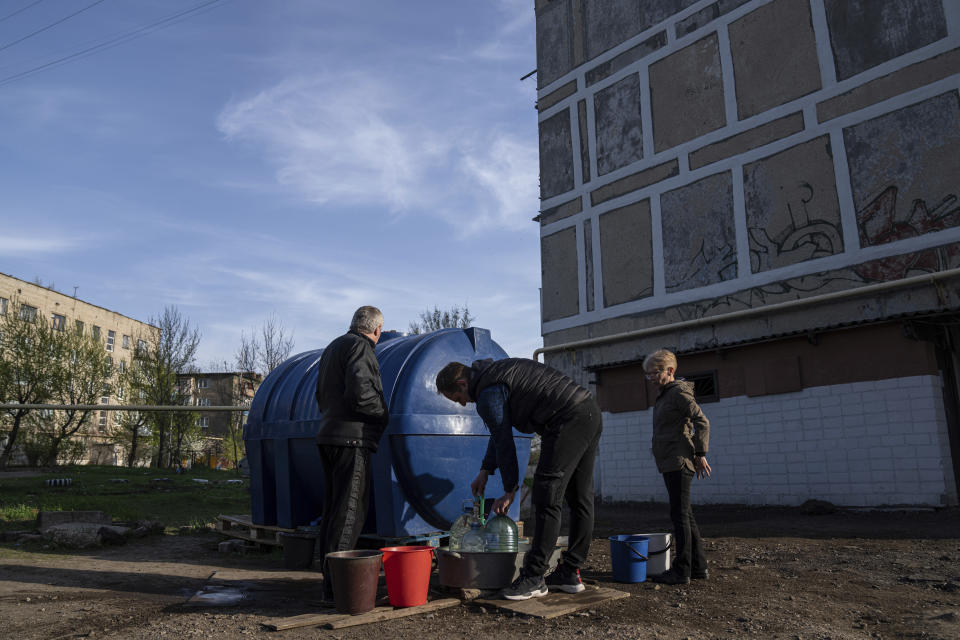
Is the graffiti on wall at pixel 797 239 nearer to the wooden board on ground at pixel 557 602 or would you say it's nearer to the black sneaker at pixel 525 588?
the wooden board on ground at pixel 557 602

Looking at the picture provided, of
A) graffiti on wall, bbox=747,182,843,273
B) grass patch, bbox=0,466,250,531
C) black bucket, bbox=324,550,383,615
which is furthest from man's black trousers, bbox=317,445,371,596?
graffiti on wall, bbox=747,182,843,273

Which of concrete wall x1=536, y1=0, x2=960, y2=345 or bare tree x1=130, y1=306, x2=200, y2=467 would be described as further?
bare tree x1=130, y1=306, x2=200, y2=467

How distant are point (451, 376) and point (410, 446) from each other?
4.20 ft

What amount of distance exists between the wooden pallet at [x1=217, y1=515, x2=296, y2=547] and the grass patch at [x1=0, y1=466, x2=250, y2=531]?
6.17 ft

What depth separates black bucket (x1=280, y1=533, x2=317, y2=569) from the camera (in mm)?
5754

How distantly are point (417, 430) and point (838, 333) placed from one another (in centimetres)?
765

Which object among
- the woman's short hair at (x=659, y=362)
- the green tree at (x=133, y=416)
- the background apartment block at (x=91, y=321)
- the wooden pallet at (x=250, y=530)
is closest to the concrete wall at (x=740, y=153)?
the woman's short hair at (x=659, y=362)

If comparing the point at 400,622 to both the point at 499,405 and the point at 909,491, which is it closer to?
the point at 499,405

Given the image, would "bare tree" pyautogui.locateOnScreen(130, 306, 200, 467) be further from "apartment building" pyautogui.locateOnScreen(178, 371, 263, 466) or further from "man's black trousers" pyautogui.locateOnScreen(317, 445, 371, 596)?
"man's black trousers" pyautogui.locateOnScreen(317, 445, 371, 596)

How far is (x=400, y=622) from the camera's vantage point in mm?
3787

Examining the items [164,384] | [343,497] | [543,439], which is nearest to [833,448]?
[543,439]

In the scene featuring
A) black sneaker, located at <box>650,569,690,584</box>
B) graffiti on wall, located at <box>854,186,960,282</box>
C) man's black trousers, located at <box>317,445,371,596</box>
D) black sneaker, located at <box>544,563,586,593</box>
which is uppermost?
graffiti on wall, located at <box>854,186,960,282</box>

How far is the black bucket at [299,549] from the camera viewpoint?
18.9 feet

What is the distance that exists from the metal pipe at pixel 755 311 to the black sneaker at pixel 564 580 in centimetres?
782
